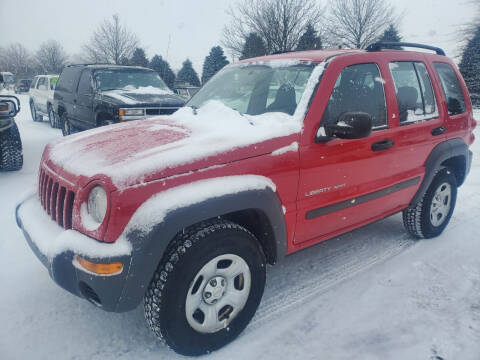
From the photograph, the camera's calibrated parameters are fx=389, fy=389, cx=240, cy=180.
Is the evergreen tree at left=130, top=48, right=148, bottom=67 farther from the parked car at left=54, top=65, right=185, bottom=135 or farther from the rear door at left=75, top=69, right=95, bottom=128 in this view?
the rear door at left=75, top=69, right=95, bottom=128

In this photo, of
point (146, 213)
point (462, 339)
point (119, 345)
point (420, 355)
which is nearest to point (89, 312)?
point (119, 345)

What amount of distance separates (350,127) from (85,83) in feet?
24.4

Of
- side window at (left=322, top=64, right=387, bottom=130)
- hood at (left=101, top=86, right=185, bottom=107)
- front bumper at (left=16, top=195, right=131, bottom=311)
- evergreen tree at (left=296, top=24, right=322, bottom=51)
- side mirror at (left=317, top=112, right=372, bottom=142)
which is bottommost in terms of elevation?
front bumper at (left=16, top=195, right=131, bottom=311)

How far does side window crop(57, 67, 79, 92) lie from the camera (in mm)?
9000

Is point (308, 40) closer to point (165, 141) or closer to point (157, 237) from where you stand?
point (165, 141)

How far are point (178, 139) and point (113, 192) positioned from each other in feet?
2.12

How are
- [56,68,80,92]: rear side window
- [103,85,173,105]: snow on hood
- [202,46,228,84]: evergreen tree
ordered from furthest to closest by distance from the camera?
[202,46,228,84]: evergreen tree
[56,68,80,92]: rear side window
[103,85,173,105]: snow on hood

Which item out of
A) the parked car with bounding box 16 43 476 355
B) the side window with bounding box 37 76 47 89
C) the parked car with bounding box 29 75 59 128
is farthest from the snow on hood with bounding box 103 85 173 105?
the side window with bounding box 37 76 47 89

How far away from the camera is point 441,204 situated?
390 centimetres

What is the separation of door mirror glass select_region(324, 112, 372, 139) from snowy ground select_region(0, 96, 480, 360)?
1.21 m

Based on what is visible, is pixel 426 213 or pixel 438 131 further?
pixel 426 213

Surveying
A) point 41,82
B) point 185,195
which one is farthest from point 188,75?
point 185,195

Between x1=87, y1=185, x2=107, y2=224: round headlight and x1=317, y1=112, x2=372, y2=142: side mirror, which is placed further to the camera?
x1=317, y1=112, x2=372, y2=142: side mirror

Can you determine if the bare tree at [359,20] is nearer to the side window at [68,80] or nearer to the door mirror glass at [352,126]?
the side window at [68,80]
